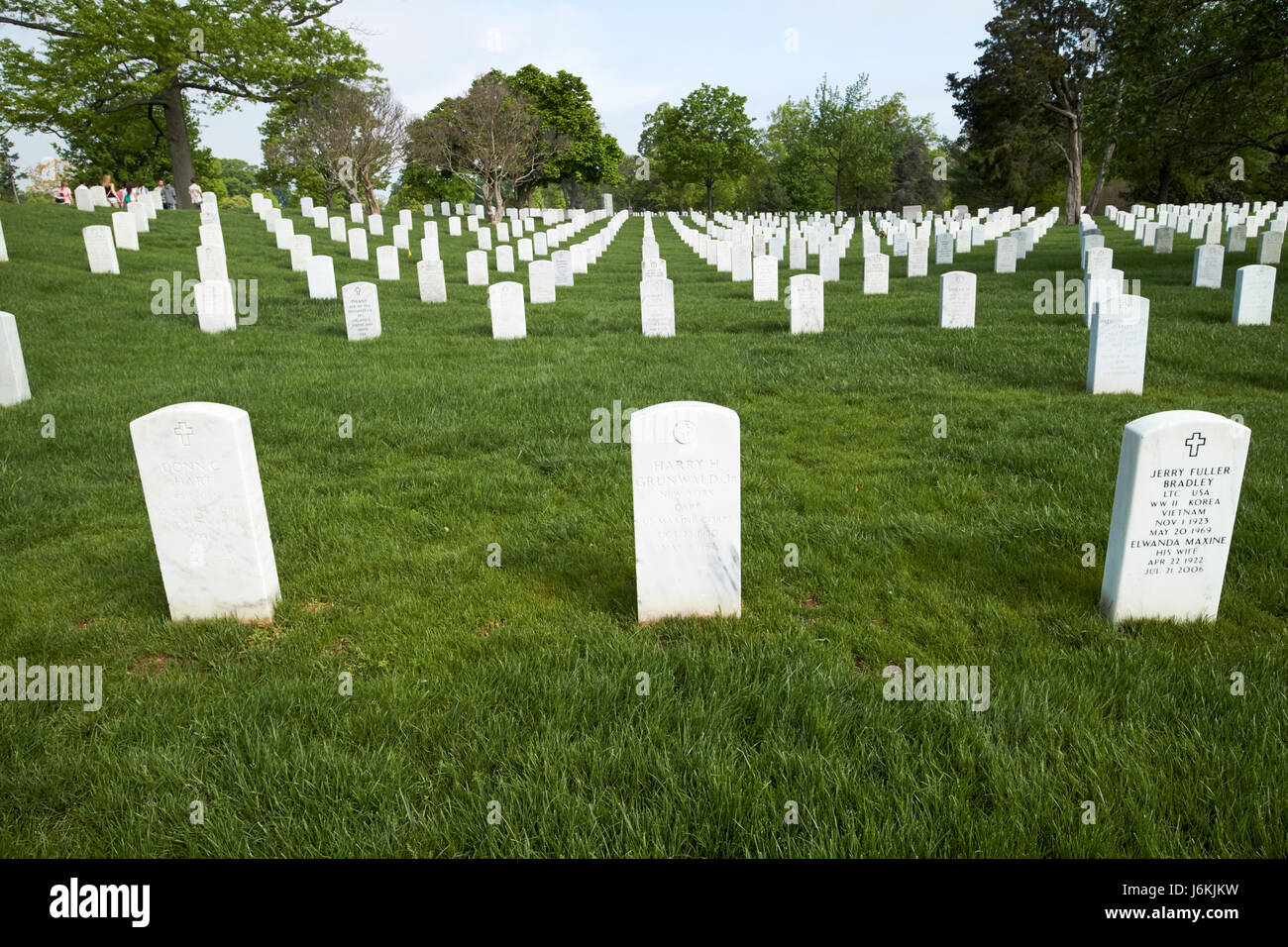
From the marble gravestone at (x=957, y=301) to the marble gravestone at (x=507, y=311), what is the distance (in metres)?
6.36

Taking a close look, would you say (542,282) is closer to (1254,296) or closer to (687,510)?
(1254,296)

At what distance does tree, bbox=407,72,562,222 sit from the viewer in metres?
36.4

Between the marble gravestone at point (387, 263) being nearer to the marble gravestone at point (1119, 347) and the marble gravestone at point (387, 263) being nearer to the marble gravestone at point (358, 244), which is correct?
the marble gravestone at point (358, 244)

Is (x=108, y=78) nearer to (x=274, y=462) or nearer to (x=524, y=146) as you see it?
(x=524, y=146)

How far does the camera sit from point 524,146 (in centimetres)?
3844

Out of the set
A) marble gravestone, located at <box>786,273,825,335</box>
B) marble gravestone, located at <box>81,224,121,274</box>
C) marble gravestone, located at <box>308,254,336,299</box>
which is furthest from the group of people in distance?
marble gravestone, located at <box>786,273,825,335</box>

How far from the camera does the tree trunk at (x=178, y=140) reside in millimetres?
33562

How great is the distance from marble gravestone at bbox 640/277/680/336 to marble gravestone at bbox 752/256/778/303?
3.91 metres

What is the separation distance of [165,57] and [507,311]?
30.4 meters

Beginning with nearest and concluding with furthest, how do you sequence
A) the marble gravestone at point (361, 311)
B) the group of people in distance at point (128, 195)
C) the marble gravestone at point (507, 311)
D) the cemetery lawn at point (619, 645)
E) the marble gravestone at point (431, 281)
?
the cemetery lawn at point (619, 645) → the marble gravestone at point (361, 311) → the marble gravestone at point (507, 311) → the marble gravestone at point (431, 281) → the group of people in distance at point (128, 195)

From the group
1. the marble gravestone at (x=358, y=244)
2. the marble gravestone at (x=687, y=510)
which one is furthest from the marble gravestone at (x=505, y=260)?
the marble gravestone at (x=687, y=510)

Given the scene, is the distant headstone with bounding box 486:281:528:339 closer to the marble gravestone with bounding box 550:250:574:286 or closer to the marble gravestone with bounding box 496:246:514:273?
the marble gravestone with bounding box 550:250:574:286
